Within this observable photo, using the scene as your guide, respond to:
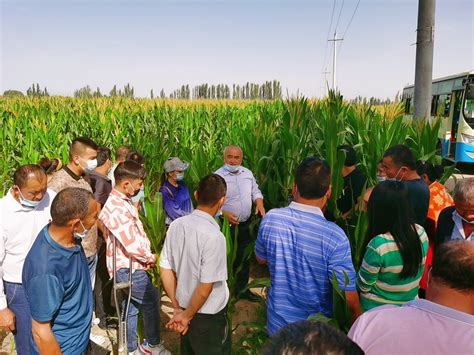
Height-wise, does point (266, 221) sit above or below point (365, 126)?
below

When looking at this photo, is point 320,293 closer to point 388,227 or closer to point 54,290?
point 388,227

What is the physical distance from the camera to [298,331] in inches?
34.4

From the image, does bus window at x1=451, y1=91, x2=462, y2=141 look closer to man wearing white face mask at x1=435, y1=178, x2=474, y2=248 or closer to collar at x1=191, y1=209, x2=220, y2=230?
man wearing white face mask at x1=435, y1=178, x2=474, y2=248

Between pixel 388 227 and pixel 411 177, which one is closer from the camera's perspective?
pixel 388 227

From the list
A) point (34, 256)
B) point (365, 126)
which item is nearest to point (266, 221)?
point (34, 256)

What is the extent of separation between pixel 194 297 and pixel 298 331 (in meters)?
1.44

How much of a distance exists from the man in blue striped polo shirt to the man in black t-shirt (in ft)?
5.84

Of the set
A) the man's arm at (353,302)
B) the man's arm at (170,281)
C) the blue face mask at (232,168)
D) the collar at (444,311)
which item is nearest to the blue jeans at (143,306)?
the man's arm at (170,281)

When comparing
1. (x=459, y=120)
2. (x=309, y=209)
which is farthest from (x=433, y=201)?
(x=459, y=120)

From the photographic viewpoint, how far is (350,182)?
12.5 feet

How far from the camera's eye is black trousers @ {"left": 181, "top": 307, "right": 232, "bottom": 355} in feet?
7.66

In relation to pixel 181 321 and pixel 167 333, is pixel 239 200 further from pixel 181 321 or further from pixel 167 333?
pixel 181 321

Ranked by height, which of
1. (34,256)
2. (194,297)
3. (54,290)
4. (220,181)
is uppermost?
(220,181)

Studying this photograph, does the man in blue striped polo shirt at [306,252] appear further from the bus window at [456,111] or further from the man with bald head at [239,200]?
the bus window at [456,111]
